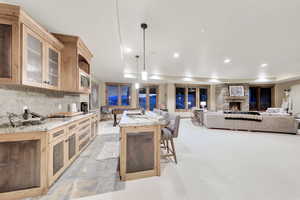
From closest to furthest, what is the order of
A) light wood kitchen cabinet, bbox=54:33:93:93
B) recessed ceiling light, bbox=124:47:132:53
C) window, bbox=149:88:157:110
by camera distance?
light wood kitchen cabinet, bbox=54:33:93:93 → recessed ceiling light, bbox=124:47:132:53 → window, bbox=149:88:157:110

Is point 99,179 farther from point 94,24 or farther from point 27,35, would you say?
point 94,24

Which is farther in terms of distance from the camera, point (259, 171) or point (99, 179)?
point (259, 171)

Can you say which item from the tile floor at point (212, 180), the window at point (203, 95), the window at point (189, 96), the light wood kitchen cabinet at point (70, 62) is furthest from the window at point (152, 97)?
the light wood kitchen cabinet at point (70, 62)

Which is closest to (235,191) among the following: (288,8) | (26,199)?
(26,199)

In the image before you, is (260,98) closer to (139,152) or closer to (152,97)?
(152,97)

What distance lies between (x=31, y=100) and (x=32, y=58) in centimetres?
77

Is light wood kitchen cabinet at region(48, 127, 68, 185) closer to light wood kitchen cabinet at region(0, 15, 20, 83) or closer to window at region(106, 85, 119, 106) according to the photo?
light wood kitchen cabinet at region(0, 15, 20, 83)

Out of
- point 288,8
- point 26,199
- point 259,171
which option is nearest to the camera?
point 26,199

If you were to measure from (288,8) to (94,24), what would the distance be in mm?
3118

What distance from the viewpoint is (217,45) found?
3.20 m

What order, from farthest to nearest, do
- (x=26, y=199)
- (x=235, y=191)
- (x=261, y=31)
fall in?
1. (x=261, y=31)
2. (x=235, y=191)
3. (x=26, y=199)

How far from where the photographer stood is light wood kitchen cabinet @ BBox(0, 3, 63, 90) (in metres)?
1.47

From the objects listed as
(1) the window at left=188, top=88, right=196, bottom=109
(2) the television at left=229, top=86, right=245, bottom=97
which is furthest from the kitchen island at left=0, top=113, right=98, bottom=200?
(2) the television at left=229, top=86, right=245, bottom=97

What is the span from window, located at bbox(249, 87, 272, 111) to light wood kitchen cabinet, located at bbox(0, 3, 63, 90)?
11.4m
